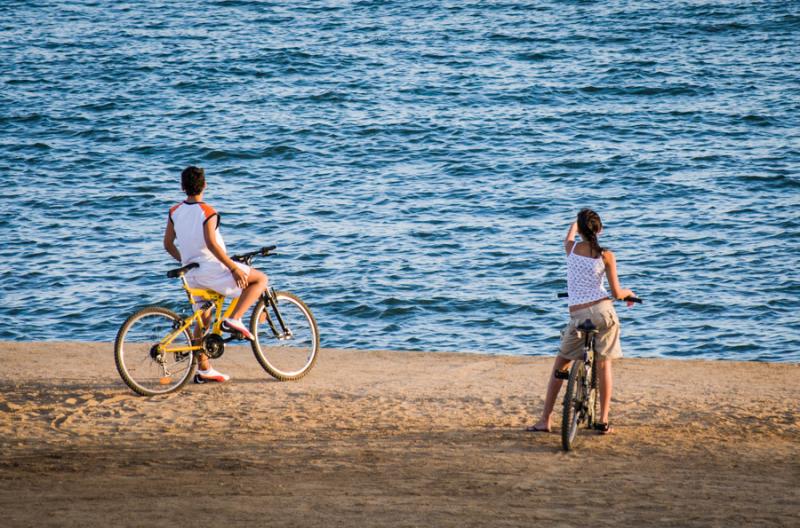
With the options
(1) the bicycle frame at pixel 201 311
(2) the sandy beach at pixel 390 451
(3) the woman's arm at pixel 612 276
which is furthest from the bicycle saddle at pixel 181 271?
(3) the woman's arm at pixel 612 276

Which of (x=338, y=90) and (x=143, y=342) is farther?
(x=338, y=90)

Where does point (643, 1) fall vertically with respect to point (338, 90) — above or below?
above

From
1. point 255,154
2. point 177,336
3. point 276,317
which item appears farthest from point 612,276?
point 255,154

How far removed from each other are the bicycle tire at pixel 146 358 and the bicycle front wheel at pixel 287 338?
2.40ft

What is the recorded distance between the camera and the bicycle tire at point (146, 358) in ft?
31.9

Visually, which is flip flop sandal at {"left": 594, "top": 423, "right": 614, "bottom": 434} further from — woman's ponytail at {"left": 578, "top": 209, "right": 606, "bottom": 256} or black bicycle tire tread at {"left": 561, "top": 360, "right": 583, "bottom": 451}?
woman's ponytail at {"left": 578, "top": 209, "right": 606, "bottom": 256}

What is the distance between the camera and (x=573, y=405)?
834 centimetres

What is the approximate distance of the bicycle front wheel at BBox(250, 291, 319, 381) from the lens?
34.6 ft

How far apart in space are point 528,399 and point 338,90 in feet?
89.2

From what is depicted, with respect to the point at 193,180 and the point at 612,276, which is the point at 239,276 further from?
the point at 612,276

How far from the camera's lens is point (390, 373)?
1110cm

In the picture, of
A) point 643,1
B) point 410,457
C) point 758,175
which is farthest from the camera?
point 643,1

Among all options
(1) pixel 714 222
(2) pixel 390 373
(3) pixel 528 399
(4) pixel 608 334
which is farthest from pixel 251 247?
(4) pixel 608 334

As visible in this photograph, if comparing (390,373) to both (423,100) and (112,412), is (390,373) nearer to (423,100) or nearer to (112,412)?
(112,412)
